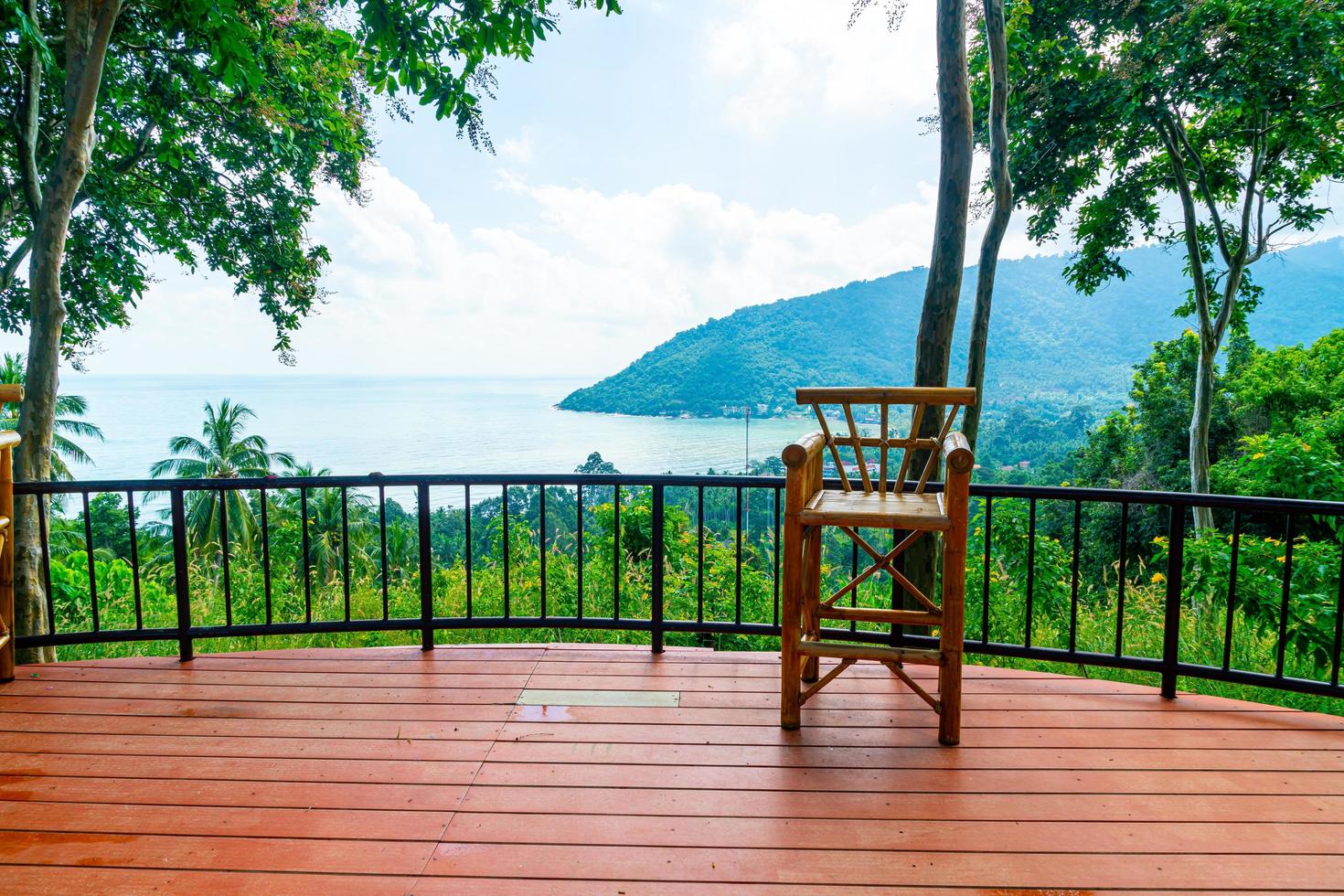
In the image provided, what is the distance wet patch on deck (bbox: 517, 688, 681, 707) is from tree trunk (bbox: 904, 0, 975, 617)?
1.98 meters

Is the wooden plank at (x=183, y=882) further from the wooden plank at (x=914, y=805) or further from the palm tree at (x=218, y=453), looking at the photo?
the palm tree at (x=218, y=453)

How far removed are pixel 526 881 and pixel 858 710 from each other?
1.40 metres

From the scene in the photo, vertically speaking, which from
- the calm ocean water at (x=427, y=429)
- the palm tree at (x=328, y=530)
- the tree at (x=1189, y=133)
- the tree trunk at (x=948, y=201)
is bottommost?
the palm tree at (x=328, y=530)

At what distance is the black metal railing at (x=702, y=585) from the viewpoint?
2729mm

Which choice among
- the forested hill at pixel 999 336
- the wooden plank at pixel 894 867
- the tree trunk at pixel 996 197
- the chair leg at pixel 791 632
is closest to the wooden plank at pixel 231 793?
the wooden plank at pixel 894 867

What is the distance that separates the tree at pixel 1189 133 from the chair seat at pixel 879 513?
461 centimetres

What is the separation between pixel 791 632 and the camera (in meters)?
2.36

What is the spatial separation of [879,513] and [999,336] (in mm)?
20979

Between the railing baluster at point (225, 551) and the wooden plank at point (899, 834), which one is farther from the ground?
the railing baluster at point (225, 551)

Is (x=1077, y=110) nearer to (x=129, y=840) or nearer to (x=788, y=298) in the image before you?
(x=129, y=840)

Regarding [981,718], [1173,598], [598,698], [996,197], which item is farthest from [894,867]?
[996,197]

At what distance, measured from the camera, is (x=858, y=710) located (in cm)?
255

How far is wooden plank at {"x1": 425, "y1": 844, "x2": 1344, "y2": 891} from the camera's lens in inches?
63.9

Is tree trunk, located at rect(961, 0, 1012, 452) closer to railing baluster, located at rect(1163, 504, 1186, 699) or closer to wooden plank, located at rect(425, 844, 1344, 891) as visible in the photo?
railing baluster, located at rect(1163, 504, 1186, 699)
